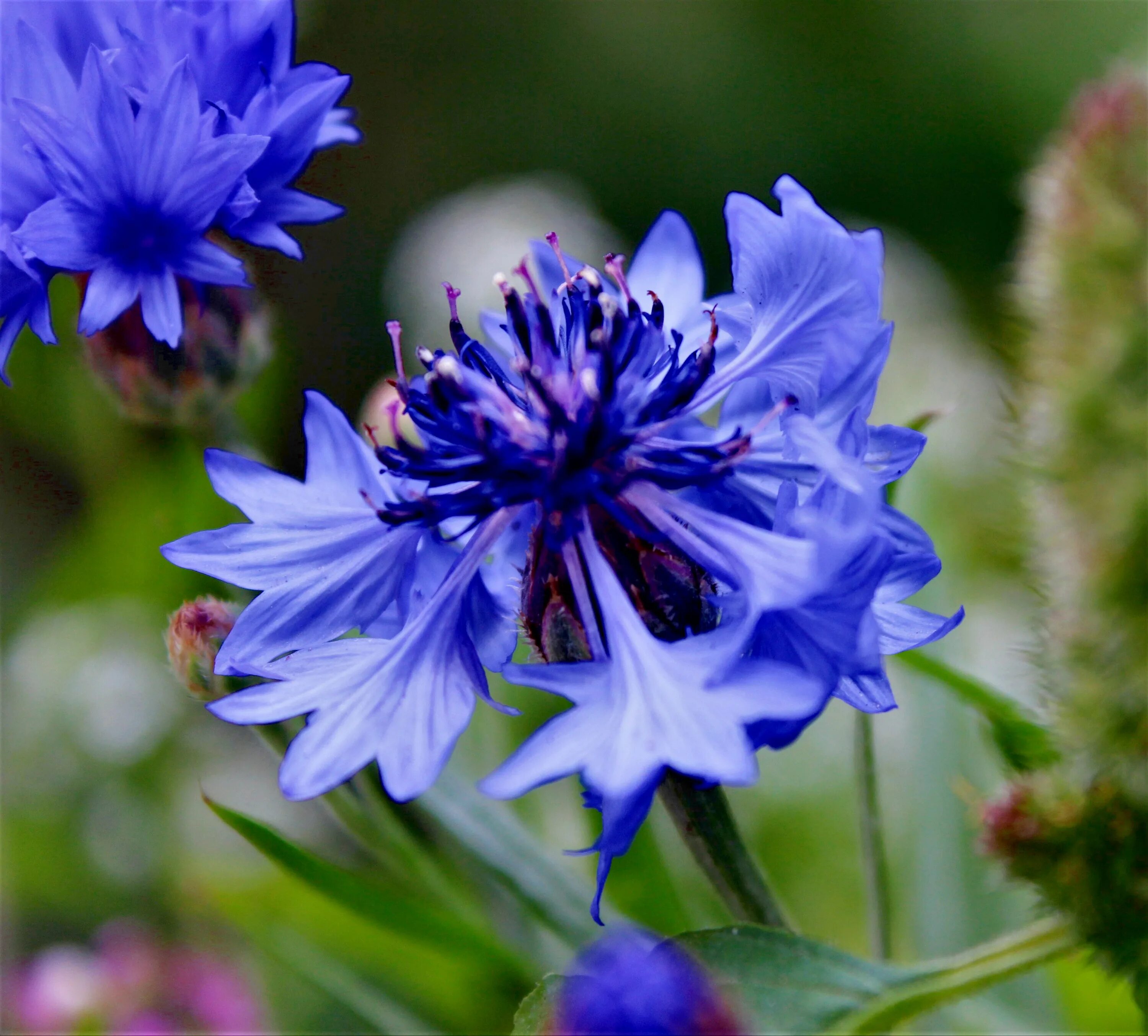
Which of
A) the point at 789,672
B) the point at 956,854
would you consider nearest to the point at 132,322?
the point at 789,672

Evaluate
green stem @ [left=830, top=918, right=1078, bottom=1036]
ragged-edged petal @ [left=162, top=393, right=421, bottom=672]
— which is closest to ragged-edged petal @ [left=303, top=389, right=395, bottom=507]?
ragged-edged petal @ [left=162, top=393, right=421, bottom=672]

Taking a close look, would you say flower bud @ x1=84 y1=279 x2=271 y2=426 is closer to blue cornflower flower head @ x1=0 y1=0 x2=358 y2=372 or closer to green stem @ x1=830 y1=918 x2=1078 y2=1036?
blue cornflower flower head @ x1=0 y1=0 x2=358 y2=372

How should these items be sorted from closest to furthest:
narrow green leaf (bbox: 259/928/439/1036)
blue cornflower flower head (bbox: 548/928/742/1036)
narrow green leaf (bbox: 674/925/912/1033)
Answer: blue cornflower flower head (bbox: 548/928/742/1036)
narrow green leaf (bbox: 674/925/912/1033)
narrow green leaf (bbox: 259/928/439/1036)

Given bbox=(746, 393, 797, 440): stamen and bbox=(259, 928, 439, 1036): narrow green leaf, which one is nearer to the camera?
bbox=(746, 393, 797, 440): stamen

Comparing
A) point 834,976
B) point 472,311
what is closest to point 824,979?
point 834,976

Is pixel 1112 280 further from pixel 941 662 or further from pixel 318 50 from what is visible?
pixel 318 50
